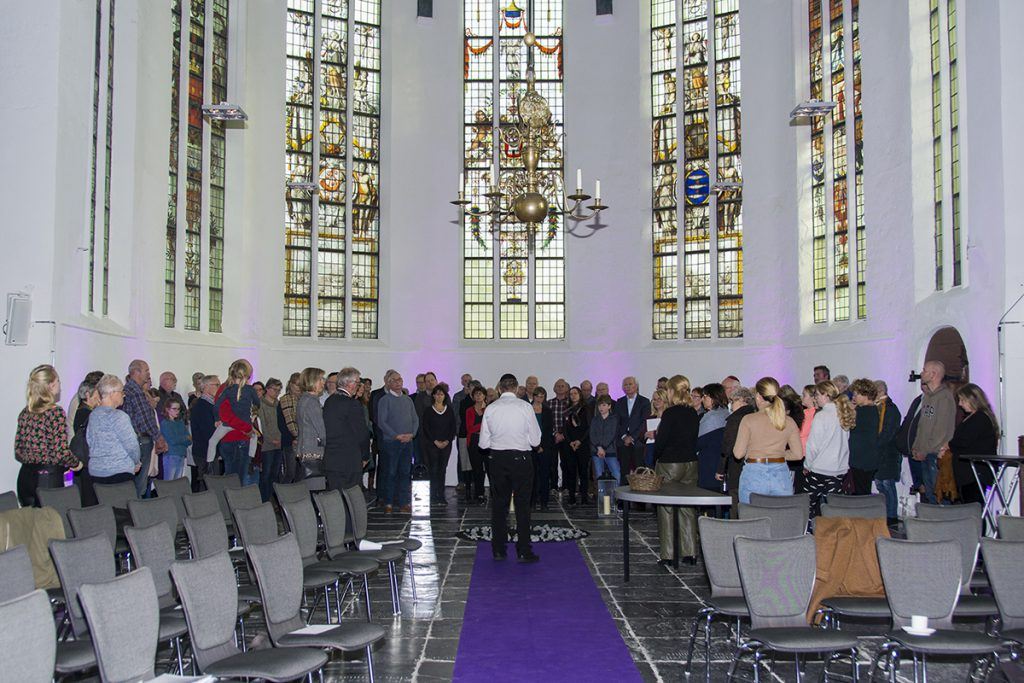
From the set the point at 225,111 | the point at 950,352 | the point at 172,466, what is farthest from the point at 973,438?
the point at 225,111

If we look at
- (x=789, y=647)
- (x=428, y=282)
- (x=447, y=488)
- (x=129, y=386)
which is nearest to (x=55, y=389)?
(x=129, y=386)

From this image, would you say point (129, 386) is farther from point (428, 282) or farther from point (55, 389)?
point (428, 282)

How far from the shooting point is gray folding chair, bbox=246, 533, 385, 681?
5133 millimetres

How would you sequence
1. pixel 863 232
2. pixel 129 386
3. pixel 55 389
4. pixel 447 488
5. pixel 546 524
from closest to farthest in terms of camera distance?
pixel 55 389, pixel 129 386, pixel 546 524, pixel 863 232, pixel 447 488

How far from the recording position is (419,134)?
1920 centimetres

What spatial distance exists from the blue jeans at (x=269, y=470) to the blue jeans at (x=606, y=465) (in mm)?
4258

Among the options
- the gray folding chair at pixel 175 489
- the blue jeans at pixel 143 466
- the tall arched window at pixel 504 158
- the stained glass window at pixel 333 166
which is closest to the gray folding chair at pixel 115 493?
the gray folding chair at pixel 175 489

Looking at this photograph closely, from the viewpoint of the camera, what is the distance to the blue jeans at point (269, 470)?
12.9 meters

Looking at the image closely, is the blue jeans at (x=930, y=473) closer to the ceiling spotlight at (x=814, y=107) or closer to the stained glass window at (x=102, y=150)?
the ceiling spotlight at (x=814, y=107)

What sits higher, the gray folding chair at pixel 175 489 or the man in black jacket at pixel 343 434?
the man in black jacket at pixel 343 434

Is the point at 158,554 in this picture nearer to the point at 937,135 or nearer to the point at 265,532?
the point at 265,532

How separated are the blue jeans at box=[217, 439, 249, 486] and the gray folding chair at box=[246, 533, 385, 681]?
24.2 ft

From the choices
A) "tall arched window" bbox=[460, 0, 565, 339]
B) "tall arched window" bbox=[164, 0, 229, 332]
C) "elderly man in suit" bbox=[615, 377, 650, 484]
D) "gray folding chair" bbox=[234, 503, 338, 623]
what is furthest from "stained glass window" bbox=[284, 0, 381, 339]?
"gray folding chair" bbox=[234, 503, 338, 623]

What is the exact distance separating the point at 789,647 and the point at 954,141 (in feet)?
31.9
